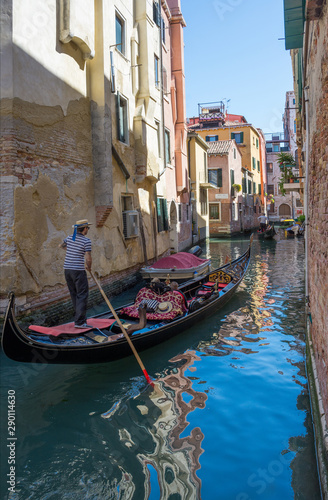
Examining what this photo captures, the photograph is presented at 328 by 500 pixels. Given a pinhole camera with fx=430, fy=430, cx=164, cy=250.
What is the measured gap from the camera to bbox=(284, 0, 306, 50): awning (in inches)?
187

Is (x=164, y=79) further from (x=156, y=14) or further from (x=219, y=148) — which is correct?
(x=219, y=148)

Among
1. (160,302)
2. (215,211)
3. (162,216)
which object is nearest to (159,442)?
(160,302)

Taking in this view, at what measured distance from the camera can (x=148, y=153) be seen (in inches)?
433

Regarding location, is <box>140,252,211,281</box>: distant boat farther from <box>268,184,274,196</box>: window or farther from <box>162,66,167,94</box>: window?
<box>268,184,274,196</box>: window

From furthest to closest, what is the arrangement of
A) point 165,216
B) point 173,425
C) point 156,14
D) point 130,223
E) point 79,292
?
point 165,216 → point 156,14 → point 130,223 → point 79,292 → point 173,425

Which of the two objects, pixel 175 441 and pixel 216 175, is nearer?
pixel 175 441

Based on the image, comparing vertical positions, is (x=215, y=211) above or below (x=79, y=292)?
above

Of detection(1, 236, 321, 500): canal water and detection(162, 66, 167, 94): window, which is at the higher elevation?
detection(162, 66, 167, 94): window

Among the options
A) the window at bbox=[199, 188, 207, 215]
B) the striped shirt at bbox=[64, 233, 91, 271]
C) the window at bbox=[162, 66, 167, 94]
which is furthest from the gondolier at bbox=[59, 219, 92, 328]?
the window at bbox=[199, 188, 207, 215]

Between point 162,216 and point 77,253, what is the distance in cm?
763

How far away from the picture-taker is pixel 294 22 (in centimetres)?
526

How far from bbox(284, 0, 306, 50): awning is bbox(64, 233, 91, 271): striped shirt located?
344 centimetres

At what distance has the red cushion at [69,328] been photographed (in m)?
4.80

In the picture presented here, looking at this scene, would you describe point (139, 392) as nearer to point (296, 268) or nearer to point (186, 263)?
point (186, 263)
